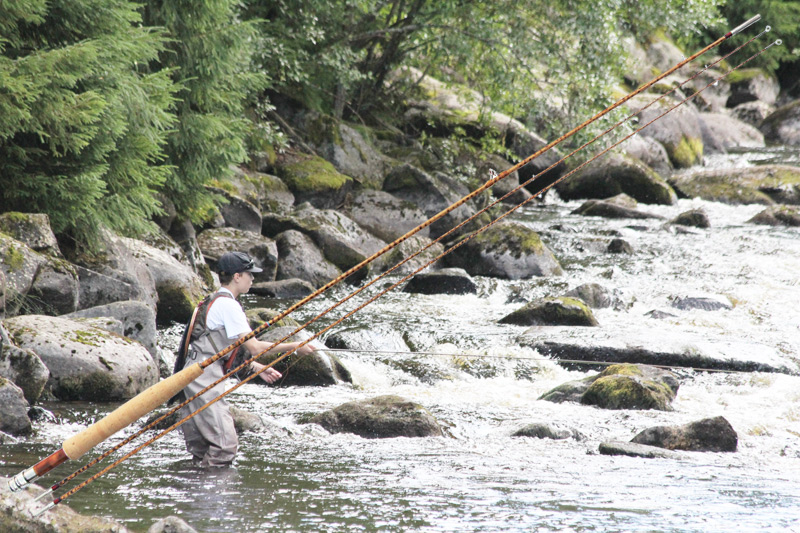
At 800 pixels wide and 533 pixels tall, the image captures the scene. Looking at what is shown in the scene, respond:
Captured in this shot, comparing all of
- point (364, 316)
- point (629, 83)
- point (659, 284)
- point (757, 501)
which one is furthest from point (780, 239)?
point (629, 83)

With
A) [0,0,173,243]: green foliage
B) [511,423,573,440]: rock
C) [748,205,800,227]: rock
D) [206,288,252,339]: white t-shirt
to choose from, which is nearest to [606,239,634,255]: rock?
[748,205,800,227]: rock

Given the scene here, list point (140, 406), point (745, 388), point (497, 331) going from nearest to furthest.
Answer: point (140, 406), point (745, 388), point (497, 331)

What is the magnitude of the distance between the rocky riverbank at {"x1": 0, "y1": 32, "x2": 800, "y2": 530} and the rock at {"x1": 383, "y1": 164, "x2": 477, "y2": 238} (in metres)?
0.04

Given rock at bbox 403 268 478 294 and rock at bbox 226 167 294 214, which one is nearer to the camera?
rock at bbox 403 268 478 294

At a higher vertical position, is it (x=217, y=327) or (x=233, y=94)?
(x=233, y=94)

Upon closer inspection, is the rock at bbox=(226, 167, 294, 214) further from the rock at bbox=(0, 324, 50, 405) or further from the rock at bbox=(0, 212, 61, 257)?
the rock at bbox=(0, 324, 50, 405)

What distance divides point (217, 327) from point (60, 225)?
5.00 meters

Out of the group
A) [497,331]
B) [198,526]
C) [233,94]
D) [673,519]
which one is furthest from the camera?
[233,94]

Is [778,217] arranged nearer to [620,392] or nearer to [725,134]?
[620,392]

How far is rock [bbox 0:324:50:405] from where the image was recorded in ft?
22.5

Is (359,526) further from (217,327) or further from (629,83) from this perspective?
(629,83)

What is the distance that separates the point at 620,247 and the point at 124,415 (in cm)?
1398

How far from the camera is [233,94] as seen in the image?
522 inches

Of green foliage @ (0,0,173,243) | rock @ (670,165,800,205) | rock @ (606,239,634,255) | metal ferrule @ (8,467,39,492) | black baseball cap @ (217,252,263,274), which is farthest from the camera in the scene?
rock @ (670,165,800,205)
